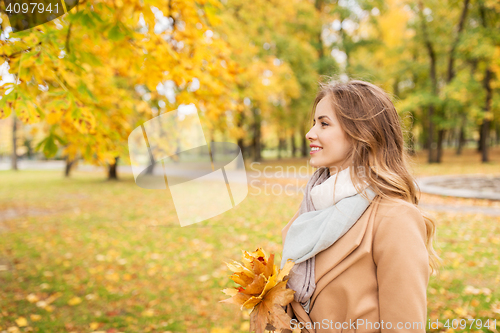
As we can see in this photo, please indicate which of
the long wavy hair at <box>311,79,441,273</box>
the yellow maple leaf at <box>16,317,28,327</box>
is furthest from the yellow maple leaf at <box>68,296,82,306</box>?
the long wavy hair at <box>311,79,441,273</box>

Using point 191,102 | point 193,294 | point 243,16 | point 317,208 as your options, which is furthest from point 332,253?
point 243,16

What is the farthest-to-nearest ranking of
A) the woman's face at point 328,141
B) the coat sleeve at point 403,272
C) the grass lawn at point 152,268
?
the grass lawn at point 152,268 → the woman's face at point 328,141 → the coat sleeve at point 403,272

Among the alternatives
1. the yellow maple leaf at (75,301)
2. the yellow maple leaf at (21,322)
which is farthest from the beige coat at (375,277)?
the yellow maple leaf at (75,301)

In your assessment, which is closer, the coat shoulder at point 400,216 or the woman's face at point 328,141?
the coat shoulder at point 400,216

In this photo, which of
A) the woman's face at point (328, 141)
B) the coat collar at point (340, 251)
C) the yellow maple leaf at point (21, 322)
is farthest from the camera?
the yellow maple leaf at point (21, 322)

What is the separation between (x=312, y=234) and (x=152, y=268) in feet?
13.5

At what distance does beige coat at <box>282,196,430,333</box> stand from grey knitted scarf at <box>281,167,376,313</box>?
3cm

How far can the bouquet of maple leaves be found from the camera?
124cm

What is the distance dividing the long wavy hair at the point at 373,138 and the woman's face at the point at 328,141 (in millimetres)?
23

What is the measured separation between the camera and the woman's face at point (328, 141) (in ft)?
4.20

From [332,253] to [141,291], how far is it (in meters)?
3.54

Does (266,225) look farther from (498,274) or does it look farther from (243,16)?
(243,16)

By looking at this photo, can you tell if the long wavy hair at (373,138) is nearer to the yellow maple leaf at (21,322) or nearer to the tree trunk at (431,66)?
the yellow maple leaf at (21,322)

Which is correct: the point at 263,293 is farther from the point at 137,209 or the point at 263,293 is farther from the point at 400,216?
the point at 137,209
